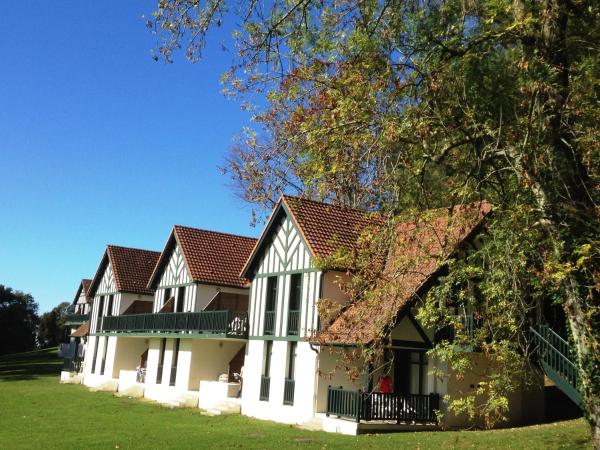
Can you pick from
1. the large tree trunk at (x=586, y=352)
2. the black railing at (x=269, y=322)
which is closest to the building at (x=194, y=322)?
the black railing at (x=269, y=322)

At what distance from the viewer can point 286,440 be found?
1683 cm

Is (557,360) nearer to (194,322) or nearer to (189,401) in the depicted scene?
(189,401)

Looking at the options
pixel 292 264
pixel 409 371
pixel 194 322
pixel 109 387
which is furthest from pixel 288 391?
pixel 109 387

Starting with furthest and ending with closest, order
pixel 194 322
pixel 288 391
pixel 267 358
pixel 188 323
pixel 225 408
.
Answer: pixel 188 323 → pixel 194 322 → pixel 225 408 → pixel 267 358 → pixel 288 391

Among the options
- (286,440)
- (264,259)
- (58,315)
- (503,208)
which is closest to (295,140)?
(503,208)

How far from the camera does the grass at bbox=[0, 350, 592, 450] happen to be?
15367 millimetres

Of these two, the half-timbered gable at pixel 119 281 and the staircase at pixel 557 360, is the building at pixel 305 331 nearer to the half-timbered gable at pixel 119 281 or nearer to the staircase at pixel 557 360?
the staircase at pixel 557 360

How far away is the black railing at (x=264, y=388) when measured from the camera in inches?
916

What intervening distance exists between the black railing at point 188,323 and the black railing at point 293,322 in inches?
121

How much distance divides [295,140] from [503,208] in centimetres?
434

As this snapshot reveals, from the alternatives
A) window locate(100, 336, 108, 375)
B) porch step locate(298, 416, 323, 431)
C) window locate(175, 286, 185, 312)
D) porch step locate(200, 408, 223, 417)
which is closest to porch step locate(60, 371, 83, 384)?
window locate(100, 336, 108, 375)

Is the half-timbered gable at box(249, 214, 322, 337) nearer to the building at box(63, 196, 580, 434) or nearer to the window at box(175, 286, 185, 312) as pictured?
the building at box(63, 196, 580, 434)

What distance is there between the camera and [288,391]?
867 inches

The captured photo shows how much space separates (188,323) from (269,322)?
18.9 ft
